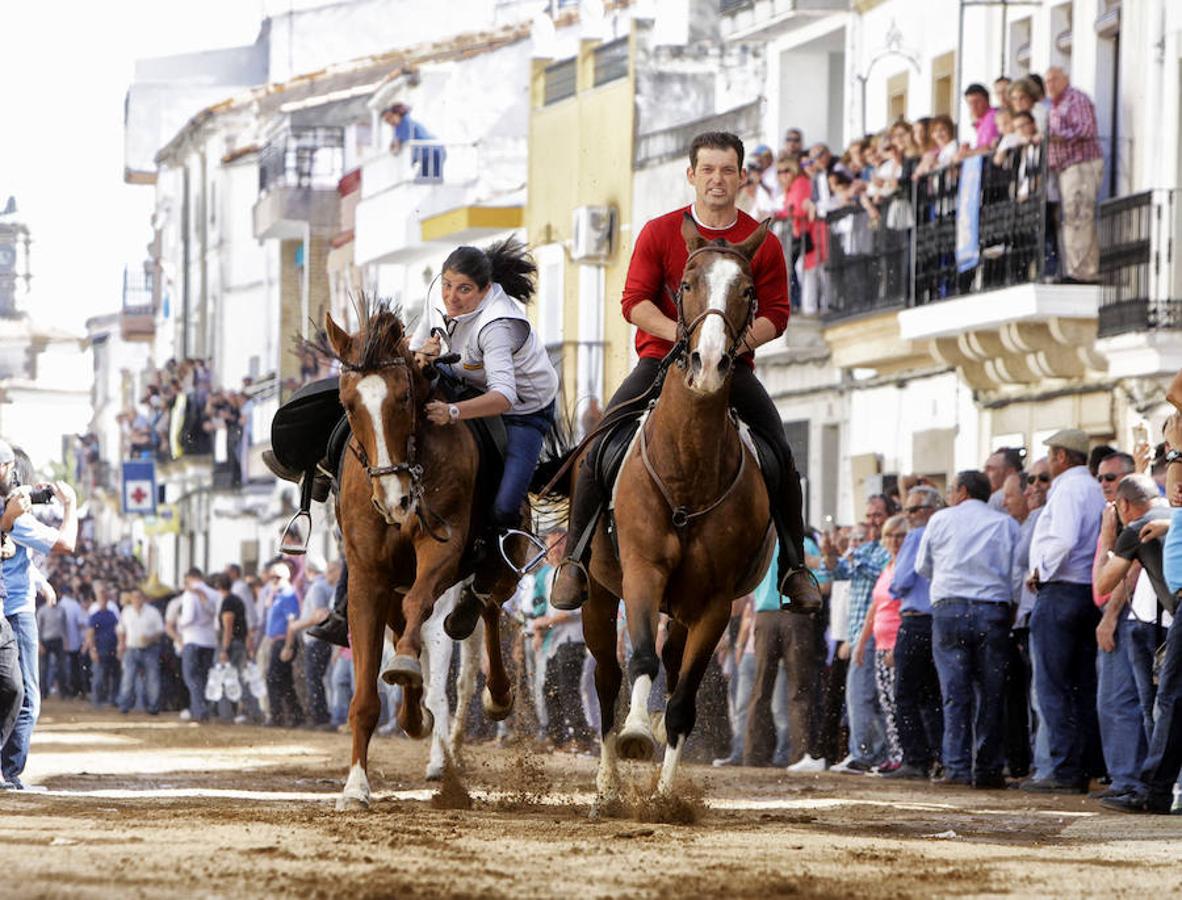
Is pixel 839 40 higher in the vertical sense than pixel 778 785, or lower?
higher

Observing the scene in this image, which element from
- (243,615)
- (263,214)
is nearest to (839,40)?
(243,615)

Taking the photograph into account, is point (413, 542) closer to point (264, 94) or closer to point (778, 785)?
point (778, 785)

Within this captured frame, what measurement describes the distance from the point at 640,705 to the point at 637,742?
0.75ft

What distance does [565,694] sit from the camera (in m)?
24.4

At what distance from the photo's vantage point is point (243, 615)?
3538cm

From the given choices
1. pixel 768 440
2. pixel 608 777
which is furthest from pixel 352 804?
pixel 768 440

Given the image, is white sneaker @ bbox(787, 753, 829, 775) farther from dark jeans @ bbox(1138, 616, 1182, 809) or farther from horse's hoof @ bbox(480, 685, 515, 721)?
dark jeans @ bbox(1138, 616, 1182, 809)

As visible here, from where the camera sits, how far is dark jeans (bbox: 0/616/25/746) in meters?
15.8

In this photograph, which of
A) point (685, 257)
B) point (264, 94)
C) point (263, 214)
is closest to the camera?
point (685, 257)

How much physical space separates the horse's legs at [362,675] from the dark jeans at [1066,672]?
545 centimetres

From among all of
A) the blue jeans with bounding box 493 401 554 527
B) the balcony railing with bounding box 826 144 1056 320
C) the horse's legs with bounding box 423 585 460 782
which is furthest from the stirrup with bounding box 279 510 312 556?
the balcony railing with bounding box 826 144 1056 320

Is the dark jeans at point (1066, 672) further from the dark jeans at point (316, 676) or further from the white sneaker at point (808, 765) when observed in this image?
the dark jeans at point (316, 676)

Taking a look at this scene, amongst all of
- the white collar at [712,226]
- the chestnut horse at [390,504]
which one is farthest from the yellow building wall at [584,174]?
the white collar at [712,226]

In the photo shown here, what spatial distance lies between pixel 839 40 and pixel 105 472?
5975 centimetres
